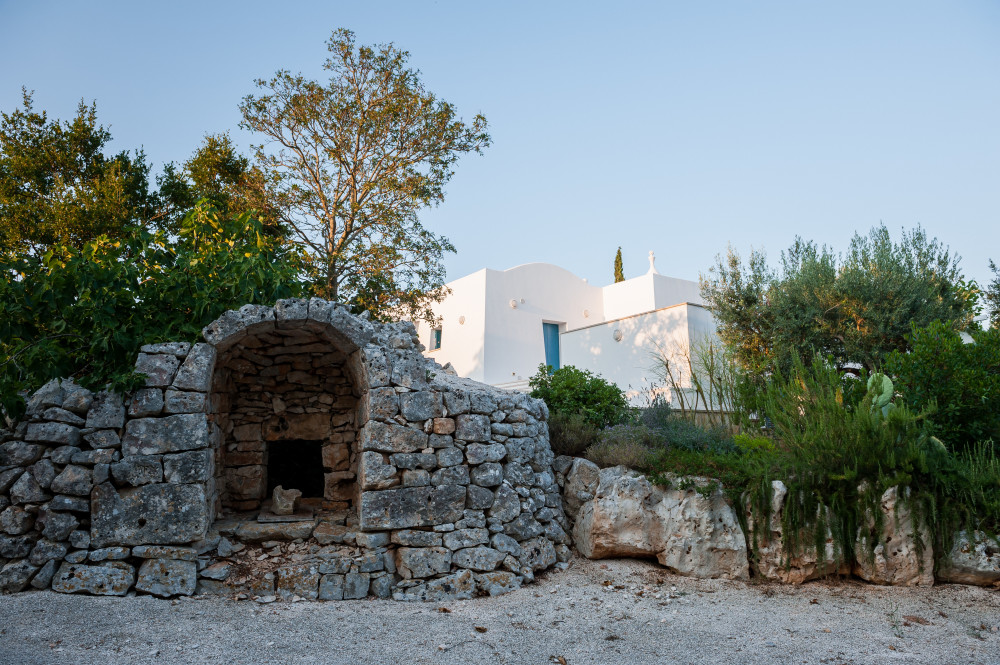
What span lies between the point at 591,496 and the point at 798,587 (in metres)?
2.12

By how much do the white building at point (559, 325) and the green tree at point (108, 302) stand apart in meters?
8.24

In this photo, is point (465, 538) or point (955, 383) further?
point (955, 383)

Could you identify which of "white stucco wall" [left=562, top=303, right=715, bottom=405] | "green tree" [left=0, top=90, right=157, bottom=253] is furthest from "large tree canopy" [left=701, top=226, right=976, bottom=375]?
"green tree" [left=0, top=90, right=157, bottom=253]

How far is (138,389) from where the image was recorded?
5508 millimetres

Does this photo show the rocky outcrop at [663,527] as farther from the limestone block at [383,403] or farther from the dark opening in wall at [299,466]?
the dark opening in wall at [299,466]

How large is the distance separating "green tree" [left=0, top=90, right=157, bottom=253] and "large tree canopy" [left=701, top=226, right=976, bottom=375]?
1137 cm

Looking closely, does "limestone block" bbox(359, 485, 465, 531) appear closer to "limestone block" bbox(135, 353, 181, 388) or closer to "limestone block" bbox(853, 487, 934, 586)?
"limestone block" bbox(135, 353, 181, 388)

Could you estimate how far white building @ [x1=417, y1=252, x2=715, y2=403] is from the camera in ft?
42.7

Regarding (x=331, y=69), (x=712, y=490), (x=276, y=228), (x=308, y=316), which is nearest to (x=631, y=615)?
(x=712, y=490)

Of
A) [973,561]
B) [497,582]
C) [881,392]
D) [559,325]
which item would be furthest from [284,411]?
[559,325]

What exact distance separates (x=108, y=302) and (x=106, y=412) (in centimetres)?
109

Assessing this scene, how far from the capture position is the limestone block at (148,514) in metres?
5.24

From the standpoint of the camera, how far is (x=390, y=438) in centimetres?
590

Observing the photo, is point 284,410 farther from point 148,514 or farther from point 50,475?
point 50,475
